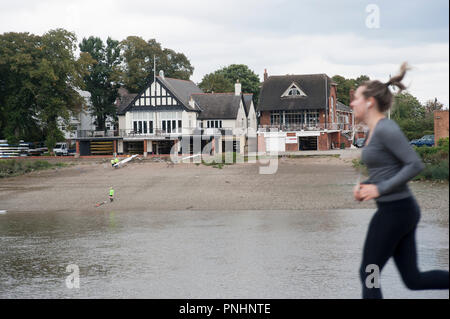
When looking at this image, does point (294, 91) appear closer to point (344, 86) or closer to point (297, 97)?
point (297, 97)

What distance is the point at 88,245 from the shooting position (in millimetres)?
Result: 18172

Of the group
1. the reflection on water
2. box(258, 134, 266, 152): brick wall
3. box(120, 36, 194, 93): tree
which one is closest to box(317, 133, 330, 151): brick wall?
box(258, 134, 266, 152): brick wall

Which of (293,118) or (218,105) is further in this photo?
(293,118)

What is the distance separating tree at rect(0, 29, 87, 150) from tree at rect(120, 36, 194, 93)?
888 centimetres

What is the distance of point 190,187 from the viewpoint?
3192 cm

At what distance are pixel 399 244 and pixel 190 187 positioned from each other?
28.6 metres

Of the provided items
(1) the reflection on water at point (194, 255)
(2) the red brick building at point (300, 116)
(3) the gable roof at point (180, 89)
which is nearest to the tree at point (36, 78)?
(3) the gable roof at point (180, 89)

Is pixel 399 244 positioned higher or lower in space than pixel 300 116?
lower

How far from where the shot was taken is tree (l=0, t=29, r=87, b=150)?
53719 millimetres

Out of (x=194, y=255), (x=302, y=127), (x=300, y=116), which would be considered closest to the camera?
(x=194, y=255)

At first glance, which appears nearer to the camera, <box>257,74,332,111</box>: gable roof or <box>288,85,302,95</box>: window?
<box>257,74,332,111</box>: gable roof

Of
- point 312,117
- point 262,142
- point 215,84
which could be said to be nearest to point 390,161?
point 262,142

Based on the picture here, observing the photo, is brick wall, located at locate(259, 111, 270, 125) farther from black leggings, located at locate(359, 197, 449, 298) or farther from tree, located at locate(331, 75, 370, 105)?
black leggings, located at locate(359, 197, 449, 298)

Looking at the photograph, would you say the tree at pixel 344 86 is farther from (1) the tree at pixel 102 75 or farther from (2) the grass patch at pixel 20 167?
(2) the grass patch at pixel 20 167
